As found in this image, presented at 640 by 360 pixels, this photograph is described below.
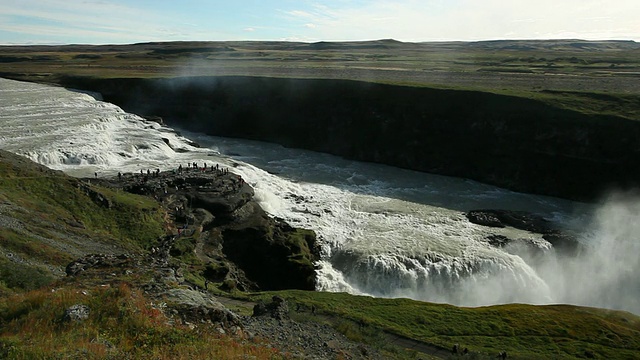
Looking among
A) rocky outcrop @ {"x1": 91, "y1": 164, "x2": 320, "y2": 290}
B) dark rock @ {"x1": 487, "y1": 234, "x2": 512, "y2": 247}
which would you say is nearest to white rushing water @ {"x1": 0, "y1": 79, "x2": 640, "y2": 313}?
dark rock @ {"x1": 487, "y1": 234, "x2": 512, "y2": 247}

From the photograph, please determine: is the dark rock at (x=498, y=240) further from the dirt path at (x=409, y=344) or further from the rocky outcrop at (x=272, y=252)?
the dirt path at (x=409, y=344)

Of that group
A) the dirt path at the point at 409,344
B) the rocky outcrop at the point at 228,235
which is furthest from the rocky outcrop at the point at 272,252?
the dirt path at the point at 409,344

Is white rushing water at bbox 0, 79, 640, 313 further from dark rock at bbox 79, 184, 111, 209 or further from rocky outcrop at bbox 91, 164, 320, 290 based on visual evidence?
dark rock at bbox 79, 184, 111, 209

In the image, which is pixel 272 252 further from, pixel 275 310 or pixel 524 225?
pixel 524 225

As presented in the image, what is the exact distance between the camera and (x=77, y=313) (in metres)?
12.7

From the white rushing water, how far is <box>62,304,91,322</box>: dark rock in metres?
25.8

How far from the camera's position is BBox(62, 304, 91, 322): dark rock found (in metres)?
12.5

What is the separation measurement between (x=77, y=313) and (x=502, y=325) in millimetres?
22087

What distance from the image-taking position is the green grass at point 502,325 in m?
24.5

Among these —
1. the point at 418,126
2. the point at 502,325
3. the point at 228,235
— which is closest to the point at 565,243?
the point at 502,325

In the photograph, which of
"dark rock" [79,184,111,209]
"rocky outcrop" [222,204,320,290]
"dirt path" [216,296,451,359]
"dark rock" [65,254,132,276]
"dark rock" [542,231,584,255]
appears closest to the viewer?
"dark rock" [65,254,132,276]

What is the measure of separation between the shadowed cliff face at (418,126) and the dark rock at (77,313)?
2250 inches

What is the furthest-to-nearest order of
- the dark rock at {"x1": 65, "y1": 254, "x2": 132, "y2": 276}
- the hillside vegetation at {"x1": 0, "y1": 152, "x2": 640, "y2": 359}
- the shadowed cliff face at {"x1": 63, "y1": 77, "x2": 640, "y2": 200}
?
the shadowed cliff face at {"x1": 63, "y1": 77, "x2": 640, "y2": 200}
the dark rock at {"x1": 65, "y1": 254, "x2": 132, "y2": 276}
the hillside vegetation at {"x1": 0, "y1": 152, "x2": 640, "y2": 359}

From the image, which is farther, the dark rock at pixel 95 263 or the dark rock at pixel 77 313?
the dark rock at pixel 95 263
